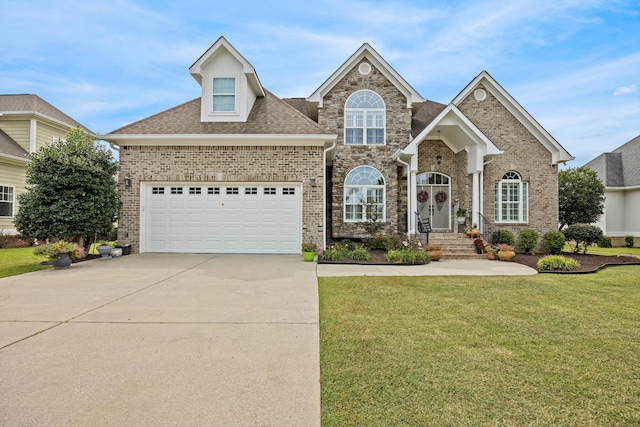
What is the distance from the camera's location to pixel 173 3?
10.1m

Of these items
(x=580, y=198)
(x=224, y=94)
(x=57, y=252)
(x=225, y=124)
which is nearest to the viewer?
(x=57, y=252)

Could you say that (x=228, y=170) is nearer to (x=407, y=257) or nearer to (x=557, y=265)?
(x=407, y=257)

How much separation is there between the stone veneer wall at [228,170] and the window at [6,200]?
913cm

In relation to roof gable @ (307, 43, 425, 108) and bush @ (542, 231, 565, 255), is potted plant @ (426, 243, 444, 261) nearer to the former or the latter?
bush @ (542, 231, 565, 255)

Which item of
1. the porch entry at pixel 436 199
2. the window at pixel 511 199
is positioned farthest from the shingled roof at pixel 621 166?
the porch entry at pixel 436 199

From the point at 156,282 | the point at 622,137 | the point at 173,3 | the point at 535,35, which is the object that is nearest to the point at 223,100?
the point at 173,3

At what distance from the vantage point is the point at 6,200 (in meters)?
16.9

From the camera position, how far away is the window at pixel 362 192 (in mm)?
14859

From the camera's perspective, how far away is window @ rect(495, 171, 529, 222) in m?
15.3

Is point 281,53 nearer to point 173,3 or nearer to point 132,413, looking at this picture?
point 173,3

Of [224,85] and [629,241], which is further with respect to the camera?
[629,241]

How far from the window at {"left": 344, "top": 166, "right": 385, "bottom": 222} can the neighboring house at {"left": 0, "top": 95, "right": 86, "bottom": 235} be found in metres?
15.1

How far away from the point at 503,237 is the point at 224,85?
12.5 metres

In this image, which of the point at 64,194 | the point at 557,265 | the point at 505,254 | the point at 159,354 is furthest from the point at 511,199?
the point at 64,194
